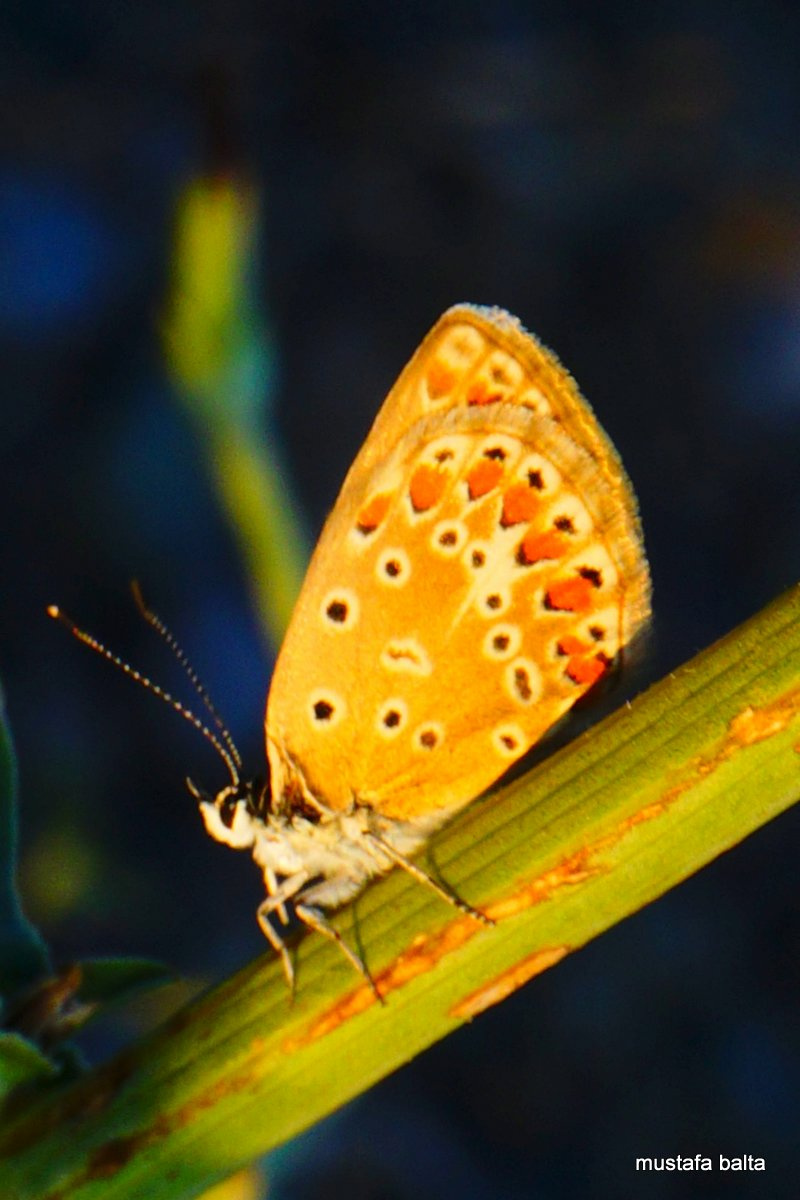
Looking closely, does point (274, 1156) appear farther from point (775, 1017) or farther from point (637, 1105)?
point (775, 1017)

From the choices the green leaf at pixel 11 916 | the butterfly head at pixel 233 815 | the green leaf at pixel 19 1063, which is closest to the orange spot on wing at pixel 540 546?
the butterfly head at pixel 233 815

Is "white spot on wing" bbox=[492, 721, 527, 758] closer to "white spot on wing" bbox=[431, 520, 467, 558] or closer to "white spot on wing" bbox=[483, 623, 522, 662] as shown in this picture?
"white spot on wing" bbox=[483, 623, 522, 662]

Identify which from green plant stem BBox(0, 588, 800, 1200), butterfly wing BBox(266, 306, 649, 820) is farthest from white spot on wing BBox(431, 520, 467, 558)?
green plant stem BBox(0, 588, 800, 1200)

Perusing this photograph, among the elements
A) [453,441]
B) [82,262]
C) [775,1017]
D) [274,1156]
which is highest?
[82,262]

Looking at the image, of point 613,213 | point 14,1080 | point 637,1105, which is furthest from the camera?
point 613,213

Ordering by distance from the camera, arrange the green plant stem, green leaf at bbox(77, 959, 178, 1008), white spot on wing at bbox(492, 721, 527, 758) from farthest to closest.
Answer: white spot on wing at bbox(492, 721, 527, 758), green leaf at bbox(77, 959, 178, 1008), the green plant stem

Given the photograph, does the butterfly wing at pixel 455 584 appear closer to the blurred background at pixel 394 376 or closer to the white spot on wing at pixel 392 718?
the white spot on wing at pixel 392 718

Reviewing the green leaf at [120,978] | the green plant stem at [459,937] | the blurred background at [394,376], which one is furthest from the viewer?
the blurred background at [394,376]

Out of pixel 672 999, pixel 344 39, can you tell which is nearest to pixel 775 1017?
pixel 672 999

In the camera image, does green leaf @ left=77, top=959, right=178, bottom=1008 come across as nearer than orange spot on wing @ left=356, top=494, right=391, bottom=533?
Answer: Yes
